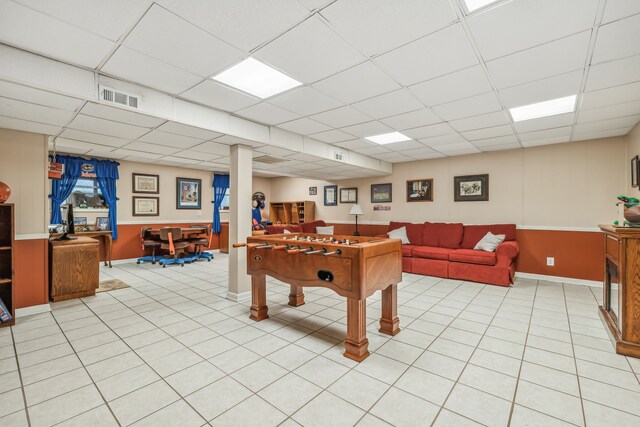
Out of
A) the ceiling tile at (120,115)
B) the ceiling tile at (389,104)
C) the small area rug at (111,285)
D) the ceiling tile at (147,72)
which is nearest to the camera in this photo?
the ceiling tile at (147,72)

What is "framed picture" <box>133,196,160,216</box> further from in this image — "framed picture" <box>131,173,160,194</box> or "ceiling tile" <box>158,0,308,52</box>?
"ceiling tile" <box>158,0,308,52</box>

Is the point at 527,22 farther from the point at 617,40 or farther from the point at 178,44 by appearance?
the point at 178,44

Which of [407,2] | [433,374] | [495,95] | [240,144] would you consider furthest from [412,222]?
[407,2]

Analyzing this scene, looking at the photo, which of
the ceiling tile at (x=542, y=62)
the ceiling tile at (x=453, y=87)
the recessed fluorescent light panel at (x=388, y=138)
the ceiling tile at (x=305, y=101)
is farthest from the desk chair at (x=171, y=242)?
the ceiling tile at (x=542, y=62)

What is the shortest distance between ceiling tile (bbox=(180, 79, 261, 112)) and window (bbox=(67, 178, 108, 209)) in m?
4.99

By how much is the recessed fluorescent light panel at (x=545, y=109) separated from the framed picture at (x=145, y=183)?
306 inches

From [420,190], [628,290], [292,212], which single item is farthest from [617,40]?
[292,212]

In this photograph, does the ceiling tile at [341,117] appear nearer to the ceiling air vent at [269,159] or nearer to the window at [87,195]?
the ceiling air vent at [269,159]

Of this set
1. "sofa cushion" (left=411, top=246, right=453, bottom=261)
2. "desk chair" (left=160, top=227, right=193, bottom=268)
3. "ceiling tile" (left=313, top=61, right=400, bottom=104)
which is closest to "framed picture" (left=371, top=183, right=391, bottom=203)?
"sofa cushion" (left=411, top=246, right=453, bottom=261)

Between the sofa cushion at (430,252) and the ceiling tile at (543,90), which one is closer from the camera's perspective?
the ceiling tile at (543,90)

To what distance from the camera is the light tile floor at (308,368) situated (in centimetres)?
183

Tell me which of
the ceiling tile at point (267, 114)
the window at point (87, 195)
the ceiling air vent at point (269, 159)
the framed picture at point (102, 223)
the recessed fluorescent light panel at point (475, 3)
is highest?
the recessed fluorescent light panel at point (475, 3)

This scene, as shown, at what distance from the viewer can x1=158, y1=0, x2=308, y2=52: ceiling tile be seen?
1.73 meters

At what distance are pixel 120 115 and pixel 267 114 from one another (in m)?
1.63
